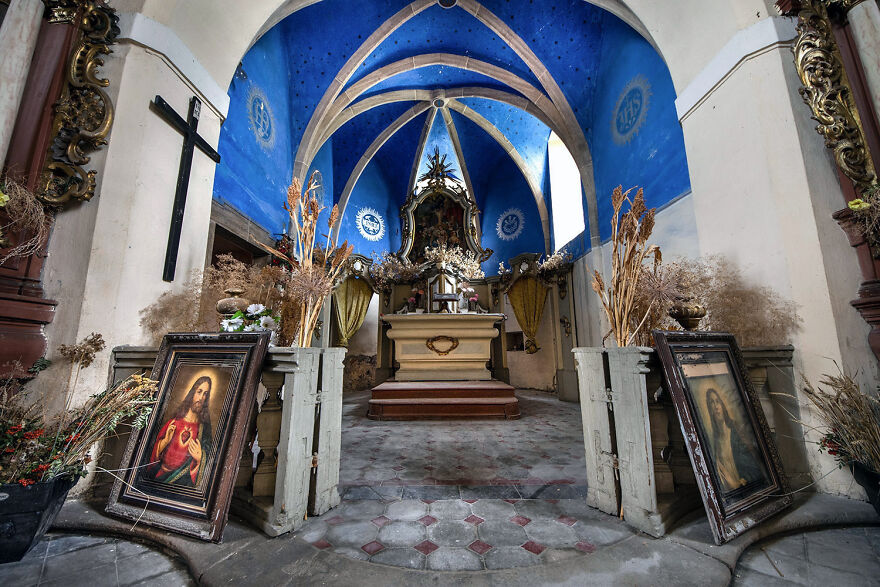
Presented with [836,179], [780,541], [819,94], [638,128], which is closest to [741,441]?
[780,541]

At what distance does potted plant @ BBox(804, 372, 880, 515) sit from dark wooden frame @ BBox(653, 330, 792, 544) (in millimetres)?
293

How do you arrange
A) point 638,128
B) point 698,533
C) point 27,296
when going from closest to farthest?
point 698,533
point 27,296
point 638,128

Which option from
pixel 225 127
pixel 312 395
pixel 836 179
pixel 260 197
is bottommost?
pixel 312 395

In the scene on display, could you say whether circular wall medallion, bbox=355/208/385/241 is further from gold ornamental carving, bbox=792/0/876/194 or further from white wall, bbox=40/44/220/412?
gold ornamental carving, bbox=792/0/876/194

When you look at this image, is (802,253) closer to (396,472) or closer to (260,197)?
(396,472)

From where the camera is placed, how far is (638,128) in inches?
210

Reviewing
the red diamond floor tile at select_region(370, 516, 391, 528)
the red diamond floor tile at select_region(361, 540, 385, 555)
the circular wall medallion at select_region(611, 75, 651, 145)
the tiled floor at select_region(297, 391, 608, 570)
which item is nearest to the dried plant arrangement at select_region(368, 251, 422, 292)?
the circular wall medallion at select_region(611, 75, 651, 145)

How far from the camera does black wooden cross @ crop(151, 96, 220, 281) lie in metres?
2.87

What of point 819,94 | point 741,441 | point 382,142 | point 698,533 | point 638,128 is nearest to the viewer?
point 698,533

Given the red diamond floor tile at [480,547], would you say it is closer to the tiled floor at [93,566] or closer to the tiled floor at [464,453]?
the tiled floor at [464,453]

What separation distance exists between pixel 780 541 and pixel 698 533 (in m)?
0.42

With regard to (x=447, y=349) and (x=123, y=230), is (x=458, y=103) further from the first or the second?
(x=123, y=230)

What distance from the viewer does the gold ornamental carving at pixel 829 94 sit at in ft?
7.34

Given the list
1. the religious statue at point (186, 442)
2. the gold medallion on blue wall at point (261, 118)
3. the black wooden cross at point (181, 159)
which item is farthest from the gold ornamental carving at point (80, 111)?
the gold medallion on blue wall at point (261, 118)
